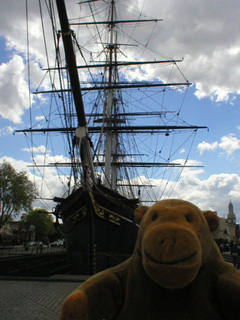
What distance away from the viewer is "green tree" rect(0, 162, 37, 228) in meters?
32.5

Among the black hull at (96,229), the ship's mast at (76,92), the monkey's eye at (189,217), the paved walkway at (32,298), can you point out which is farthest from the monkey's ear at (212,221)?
the black hull at (96,229)

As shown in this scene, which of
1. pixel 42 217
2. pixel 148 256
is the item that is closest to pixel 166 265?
pixel 148 256

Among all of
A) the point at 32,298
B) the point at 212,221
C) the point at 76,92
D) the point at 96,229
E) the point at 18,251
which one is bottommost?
the point at 32,298

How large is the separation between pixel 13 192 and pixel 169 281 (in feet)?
109

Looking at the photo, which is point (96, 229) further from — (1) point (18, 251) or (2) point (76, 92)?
(1) point (18, 251)

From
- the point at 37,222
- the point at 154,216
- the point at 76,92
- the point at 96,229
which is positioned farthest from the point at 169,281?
the point at 37,222

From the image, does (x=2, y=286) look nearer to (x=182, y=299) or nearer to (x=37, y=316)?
(x=37, y=316)

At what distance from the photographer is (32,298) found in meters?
5.98

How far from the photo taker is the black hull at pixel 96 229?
1034 cm

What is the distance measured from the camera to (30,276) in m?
9.12

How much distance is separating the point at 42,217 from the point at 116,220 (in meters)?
51.7

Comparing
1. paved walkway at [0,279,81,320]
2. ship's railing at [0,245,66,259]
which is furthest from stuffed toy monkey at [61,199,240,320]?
ship's railing at [0,245,66,259]

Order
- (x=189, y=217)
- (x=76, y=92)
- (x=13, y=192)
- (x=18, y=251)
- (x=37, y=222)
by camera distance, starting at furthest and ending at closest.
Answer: (x=37, y=222) → (x=13, y=192) → (x=18, y=251) → (x=76, y=92) → (x=189, y=217)

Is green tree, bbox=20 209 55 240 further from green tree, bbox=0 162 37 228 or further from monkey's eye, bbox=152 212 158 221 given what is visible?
monkey's eye, bbox=152 212 158 221
